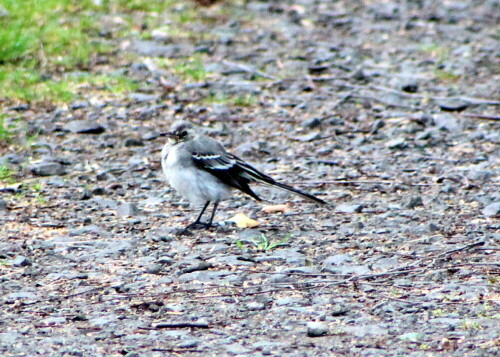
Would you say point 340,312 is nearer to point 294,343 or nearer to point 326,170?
point 294,343

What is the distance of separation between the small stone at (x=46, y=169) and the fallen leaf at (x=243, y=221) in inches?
70.1

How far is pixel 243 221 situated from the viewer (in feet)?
23.5

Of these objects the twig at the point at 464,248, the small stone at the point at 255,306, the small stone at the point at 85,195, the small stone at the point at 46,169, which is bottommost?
the small stone at the point at 85,195

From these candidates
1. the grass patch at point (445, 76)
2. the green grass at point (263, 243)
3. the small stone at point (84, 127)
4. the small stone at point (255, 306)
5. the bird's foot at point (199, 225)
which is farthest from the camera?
the grass patch at point (445, 76)

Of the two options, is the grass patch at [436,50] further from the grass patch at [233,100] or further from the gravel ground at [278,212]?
the grass patch at [233,100]

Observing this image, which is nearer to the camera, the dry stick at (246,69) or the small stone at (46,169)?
the small stone at (46,169)

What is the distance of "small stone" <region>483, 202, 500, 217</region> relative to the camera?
7.07 metres

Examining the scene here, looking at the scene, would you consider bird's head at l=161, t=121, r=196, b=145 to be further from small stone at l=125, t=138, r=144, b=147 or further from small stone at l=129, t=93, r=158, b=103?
small stone at l=129, t=93, r=158, b=103

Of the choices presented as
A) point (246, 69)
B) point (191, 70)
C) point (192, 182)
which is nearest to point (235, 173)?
point (192, 182)

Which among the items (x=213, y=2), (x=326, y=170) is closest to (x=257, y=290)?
(x=326, y=170)

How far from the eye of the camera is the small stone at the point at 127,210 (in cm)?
723

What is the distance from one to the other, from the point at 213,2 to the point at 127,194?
24.0 feet

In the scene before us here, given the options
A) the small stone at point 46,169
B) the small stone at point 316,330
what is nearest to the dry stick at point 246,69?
the small stone at point 46,169

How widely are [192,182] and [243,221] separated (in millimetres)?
497
